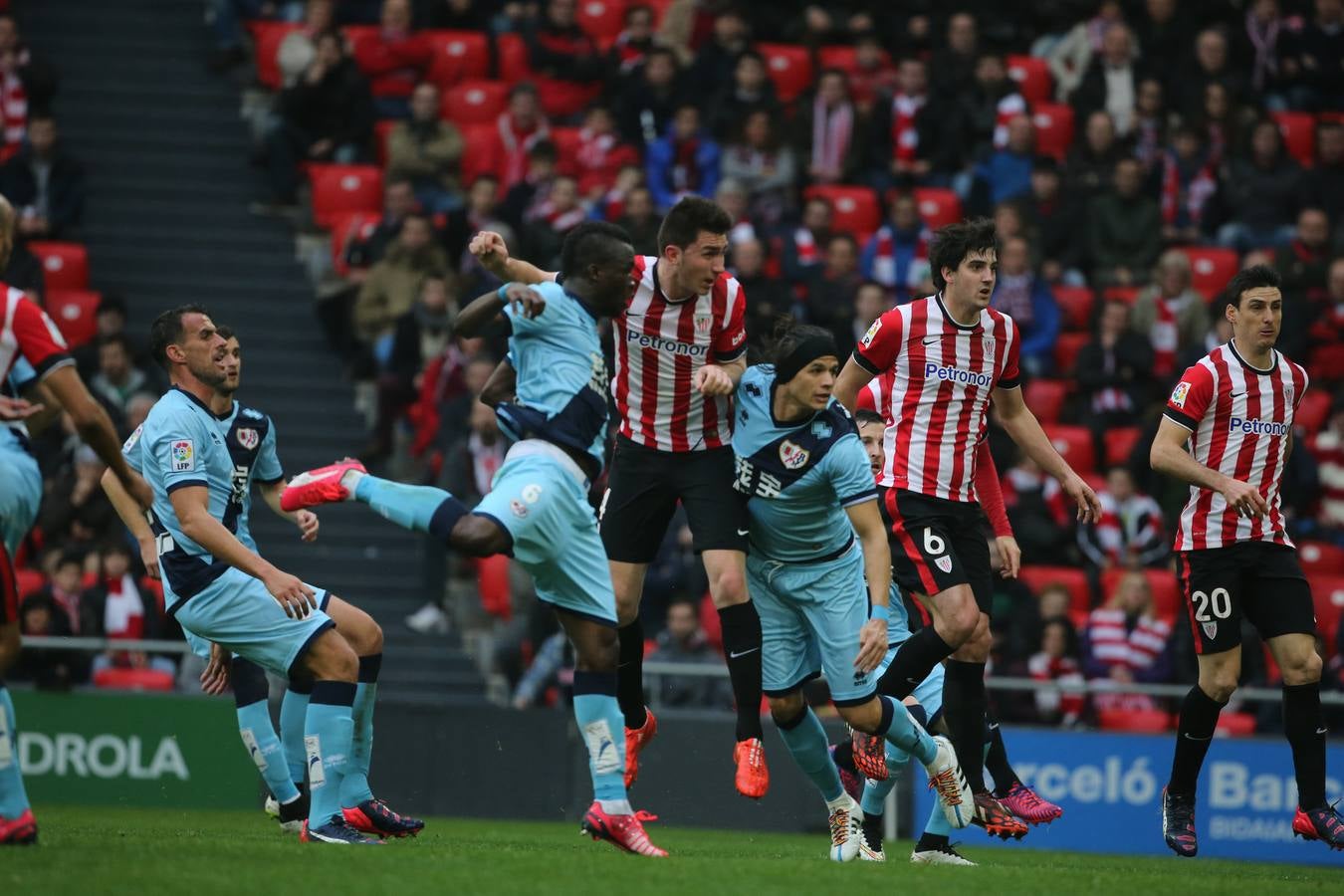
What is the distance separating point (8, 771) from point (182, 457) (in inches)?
71.3

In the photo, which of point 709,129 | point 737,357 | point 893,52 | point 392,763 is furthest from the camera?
point 893,52

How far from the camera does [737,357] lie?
388 inches

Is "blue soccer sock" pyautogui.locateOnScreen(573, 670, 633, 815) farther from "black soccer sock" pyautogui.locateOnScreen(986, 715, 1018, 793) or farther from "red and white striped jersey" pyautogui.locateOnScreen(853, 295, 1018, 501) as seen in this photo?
"black soccer sock" pyautogui.locateOnScreen(986, 715, 1018, 793)

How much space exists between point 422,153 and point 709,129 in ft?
Answer: 9.75

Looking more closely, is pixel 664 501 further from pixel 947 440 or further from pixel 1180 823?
pixel 1180 823

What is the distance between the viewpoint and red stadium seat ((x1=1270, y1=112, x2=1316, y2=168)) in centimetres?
2139

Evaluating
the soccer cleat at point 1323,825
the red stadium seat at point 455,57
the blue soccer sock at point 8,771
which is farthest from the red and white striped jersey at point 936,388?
the red stadium seat at point 455,57

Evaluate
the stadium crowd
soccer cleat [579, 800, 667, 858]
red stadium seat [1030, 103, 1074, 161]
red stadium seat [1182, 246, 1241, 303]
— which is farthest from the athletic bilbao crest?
red stadium seat [1030, 103, 1074, 161]

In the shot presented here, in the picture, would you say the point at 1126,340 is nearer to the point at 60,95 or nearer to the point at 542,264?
the point at 542,264

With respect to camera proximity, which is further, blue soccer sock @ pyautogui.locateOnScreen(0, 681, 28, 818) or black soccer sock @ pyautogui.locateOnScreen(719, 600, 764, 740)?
black soccer sock @ pyautogui.locateOnScreen(719, 600, 764, 740)

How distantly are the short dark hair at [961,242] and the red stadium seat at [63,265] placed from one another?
1031cm

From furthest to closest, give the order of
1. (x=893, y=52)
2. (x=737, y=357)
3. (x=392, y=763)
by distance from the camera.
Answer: (x=893, y=52) < (x=392, y=763) < (x=737, y=357)

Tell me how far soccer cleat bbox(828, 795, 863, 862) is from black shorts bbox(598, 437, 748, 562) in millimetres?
1479

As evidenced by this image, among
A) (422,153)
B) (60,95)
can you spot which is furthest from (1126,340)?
(60,95)
